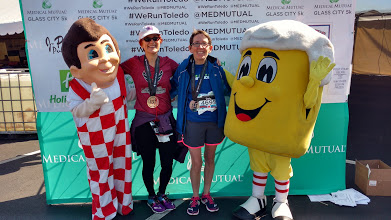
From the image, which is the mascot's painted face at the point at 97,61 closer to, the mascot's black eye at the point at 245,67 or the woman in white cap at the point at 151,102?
the woman in white cap at the point at 151,102

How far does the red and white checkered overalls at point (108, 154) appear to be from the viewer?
8.57ft

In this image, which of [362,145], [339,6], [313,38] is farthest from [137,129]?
[362,145]

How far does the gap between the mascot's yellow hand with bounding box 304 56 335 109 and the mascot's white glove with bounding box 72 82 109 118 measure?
1.68 meters

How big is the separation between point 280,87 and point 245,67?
375mm

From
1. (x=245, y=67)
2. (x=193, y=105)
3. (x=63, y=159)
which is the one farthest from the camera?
(x=63, y=159)

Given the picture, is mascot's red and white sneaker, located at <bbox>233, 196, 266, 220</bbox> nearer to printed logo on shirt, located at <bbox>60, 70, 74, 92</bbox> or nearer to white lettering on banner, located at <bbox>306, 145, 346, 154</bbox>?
white lettering on banner, located at <bbox>306, 145, 346, 154</bbox>

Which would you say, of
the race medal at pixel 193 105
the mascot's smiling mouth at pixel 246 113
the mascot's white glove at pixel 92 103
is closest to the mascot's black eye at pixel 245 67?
the mascot's smiling mouth at pixel 246 113

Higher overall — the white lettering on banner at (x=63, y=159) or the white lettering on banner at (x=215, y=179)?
the white lettering on banner at (x=63, y=159)

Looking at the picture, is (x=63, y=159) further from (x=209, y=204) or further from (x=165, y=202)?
(x=209, y=204)

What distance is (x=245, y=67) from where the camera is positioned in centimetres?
258

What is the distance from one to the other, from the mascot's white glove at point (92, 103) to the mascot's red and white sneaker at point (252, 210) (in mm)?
1730

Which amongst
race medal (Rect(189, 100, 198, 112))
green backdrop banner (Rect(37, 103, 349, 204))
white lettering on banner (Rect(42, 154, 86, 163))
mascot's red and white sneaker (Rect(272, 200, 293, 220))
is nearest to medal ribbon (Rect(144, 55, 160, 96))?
race medal (Rect(189, 100, 198, 112))

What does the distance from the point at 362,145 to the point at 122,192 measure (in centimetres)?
433

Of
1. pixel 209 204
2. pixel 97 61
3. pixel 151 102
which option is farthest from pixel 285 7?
pixel 209 204
